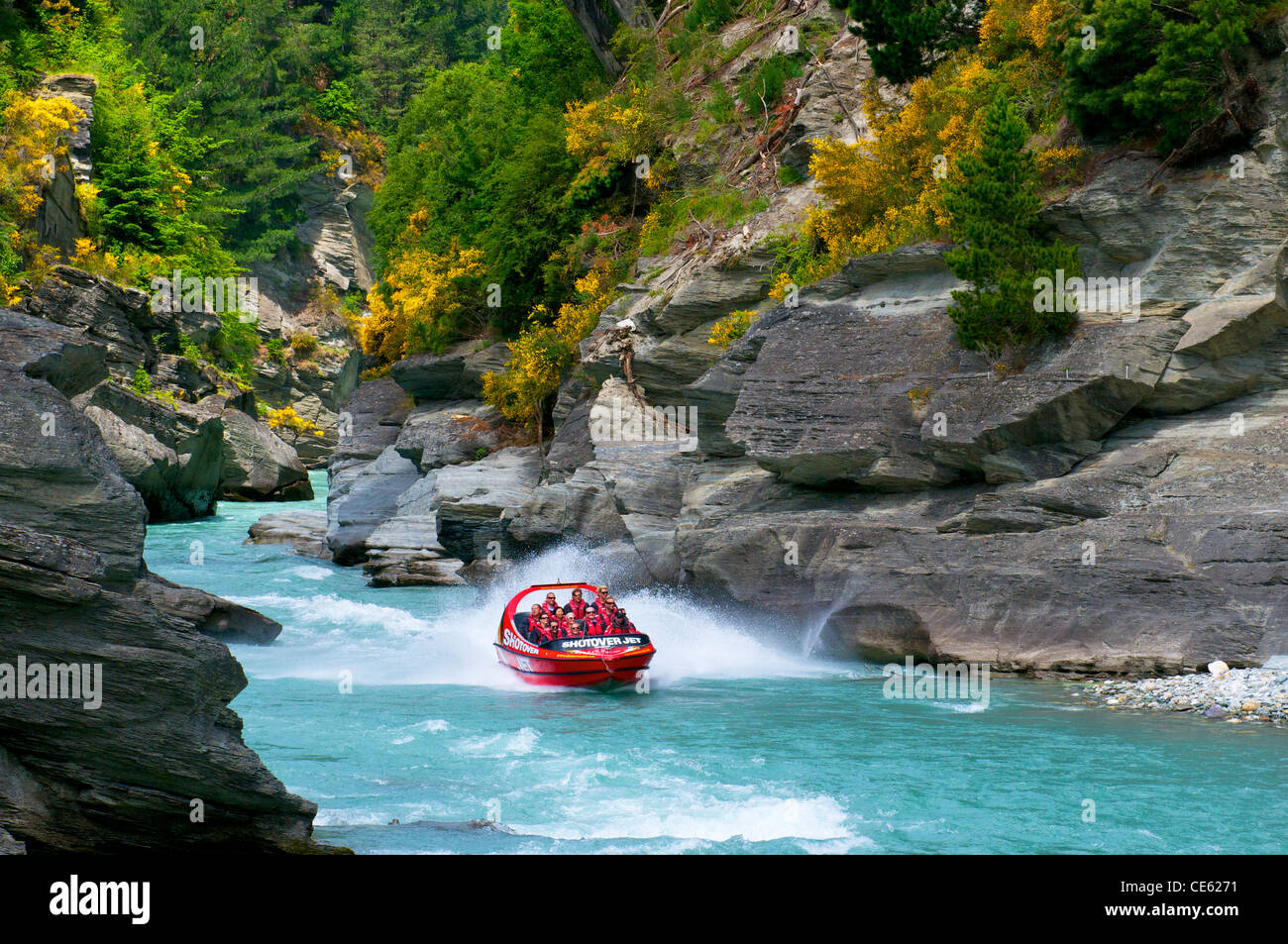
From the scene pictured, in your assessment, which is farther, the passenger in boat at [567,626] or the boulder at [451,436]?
the boulder at [451,436]

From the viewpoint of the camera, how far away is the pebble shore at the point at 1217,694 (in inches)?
615

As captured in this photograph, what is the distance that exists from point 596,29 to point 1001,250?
2484 centimetres

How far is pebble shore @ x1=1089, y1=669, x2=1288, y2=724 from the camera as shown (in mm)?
15617

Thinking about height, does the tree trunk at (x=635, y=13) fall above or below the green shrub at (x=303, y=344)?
above

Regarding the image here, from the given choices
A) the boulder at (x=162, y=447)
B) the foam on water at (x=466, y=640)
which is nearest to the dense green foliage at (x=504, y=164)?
the boulder at (x=162, y=447)

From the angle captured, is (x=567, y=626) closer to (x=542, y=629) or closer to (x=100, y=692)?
(x=542, y=629)

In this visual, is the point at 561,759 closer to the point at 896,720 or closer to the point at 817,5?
the point at 896,720

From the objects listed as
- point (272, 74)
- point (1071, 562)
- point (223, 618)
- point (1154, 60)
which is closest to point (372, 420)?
point (223, 618)

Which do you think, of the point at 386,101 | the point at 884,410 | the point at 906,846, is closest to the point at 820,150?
the point at 884,410

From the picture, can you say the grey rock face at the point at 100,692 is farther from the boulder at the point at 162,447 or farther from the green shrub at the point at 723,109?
the boulder at the point at 162,447

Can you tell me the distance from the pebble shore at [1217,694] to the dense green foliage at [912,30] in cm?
1752

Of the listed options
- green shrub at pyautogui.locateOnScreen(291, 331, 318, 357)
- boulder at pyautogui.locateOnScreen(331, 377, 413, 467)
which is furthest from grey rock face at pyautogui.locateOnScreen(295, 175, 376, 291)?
boulder at pyautogui.locateOnScreen(331, 377, 413, 467)

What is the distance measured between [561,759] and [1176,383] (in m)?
12.8

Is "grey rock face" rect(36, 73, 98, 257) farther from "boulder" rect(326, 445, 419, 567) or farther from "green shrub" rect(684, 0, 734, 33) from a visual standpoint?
"green shrub" rect(684, 0, 734, 33)
